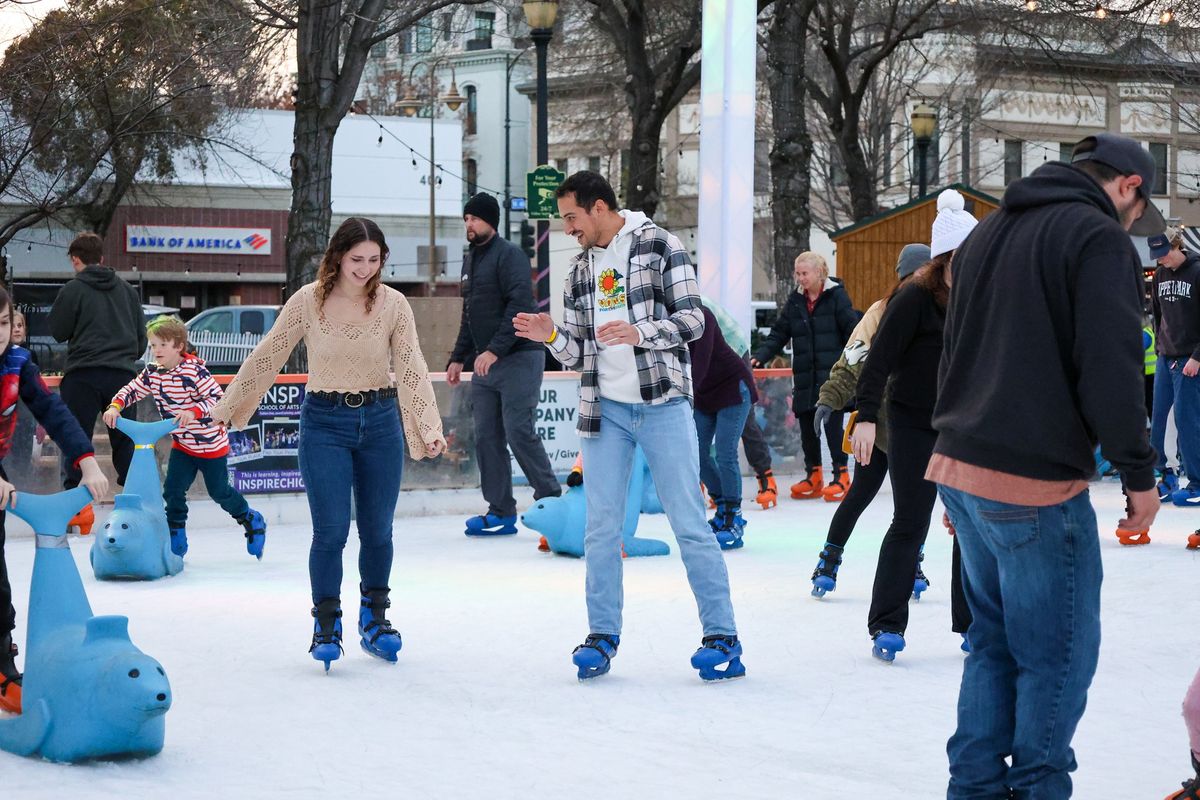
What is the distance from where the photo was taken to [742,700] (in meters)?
5.77

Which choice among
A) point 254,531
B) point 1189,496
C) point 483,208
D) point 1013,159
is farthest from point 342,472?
point 1013,159

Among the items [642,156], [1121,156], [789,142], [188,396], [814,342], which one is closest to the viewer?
[1121,156]

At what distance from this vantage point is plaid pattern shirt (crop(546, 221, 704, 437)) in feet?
19.8

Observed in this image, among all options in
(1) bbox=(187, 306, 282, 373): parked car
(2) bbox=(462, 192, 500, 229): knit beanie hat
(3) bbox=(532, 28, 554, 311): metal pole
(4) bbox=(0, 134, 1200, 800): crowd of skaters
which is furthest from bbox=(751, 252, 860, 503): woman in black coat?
(1) bbox=(187, 306, 282, 373): parked car

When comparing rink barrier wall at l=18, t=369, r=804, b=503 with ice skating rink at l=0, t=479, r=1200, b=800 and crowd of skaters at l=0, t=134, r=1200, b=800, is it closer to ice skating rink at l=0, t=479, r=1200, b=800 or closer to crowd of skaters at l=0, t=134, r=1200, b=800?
crowd of skaters at l=0, t=134, r=1200, b=800

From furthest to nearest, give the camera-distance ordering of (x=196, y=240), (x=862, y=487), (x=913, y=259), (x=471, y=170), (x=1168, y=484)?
(x=471, y=170) → (x=196, y=240) → (x=1168, y=484) → (x=862, y=487) → (x=913, y=259)

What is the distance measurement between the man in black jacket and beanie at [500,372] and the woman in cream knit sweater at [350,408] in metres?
3.47

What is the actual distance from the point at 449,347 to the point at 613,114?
402 inches

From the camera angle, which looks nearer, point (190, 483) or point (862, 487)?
point (862, 487)

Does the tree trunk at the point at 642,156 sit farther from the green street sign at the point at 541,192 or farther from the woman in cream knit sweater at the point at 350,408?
the woman in cream knit sweater at the point at 350,408

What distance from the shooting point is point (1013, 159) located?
48.3 m

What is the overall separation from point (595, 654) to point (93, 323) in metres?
5.79

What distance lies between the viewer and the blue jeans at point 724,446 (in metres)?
9.88

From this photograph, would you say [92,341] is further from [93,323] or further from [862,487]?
[862,487]
